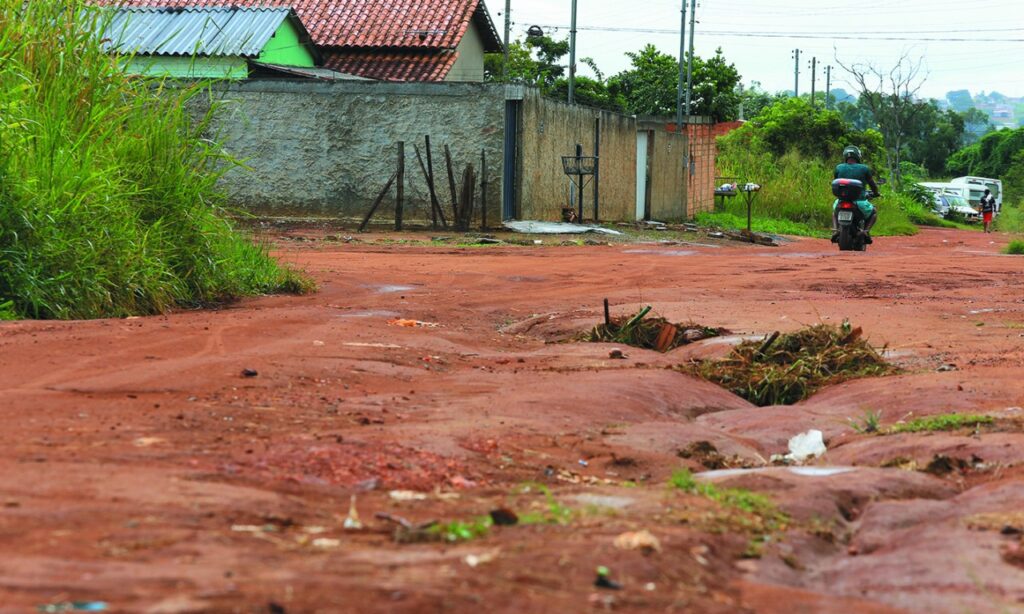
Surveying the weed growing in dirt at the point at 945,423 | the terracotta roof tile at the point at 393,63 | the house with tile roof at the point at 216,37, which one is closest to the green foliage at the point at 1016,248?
the terracotta roof tile at the point at 393,63

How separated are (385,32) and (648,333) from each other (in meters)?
23.3

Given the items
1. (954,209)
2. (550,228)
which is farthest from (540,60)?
(550,228)

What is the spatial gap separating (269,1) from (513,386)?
89.4 feet

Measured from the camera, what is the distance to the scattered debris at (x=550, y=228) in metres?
21.5

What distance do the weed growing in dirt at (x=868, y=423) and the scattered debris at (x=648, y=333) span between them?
227cm

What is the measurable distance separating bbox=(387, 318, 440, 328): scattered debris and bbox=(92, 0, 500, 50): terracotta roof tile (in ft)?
71.0

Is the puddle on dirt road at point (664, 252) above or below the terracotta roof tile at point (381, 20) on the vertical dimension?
below

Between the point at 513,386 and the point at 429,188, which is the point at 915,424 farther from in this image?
the point at 429,188

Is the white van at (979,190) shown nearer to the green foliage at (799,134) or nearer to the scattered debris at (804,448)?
the green foliage at (799,134)

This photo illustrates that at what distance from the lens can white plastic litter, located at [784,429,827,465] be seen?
530 centimetres

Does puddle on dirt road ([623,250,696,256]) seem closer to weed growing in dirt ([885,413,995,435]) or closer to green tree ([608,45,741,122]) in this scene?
weed growing in dirt ([885,413,995,435])

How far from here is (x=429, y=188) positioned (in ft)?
72.8

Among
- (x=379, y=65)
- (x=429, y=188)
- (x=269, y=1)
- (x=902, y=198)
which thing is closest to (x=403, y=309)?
(x=429, y=188)

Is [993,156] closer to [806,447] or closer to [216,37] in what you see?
[216,37]
